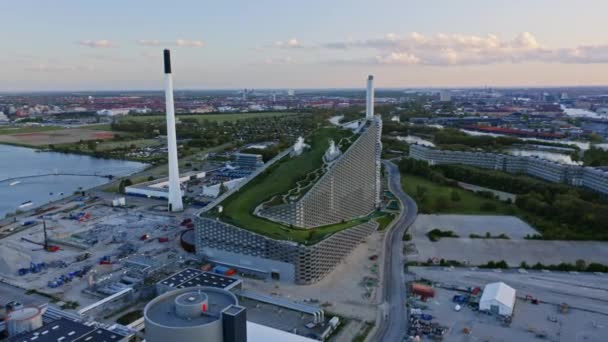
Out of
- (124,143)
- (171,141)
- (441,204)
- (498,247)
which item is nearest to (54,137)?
(124,143)

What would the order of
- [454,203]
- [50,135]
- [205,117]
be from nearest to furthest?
1. [454,203]
2. [50,135]
3. [205,117]

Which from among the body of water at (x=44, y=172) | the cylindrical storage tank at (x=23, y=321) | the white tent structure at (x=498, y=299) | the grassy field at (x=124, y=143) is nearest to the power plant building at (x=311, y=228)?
the white tent structure at (x=498, y=299)

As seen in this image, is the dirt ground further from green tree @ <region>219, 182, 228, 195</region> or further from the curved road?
the curved road

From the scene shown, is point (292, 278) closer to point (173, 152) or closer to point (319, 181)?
point (319, 181)

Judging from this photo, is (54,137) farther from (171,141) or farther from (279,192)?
(279,192)

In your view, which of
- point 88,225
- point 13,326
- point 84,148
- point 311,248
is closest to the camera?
point 13,326

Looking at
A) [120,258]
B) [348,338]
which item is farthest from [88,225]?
[348,338]
